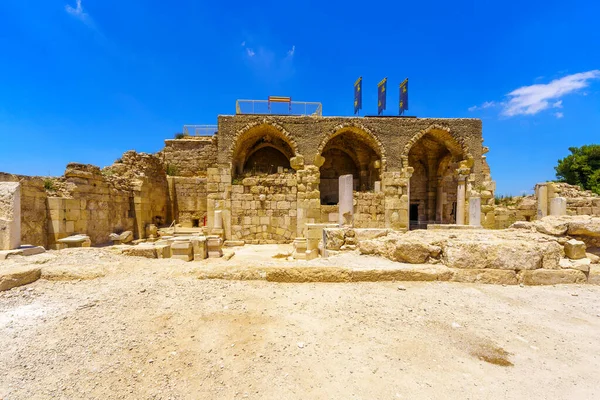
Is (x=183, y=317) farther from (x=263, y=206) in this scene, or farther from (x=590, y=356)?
(x=263, y=206)

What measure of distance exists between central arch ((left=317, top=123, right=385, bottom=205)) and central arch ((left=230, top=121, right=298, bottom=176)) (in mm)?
2574

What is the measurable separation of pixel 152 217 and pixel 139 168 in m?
2.76

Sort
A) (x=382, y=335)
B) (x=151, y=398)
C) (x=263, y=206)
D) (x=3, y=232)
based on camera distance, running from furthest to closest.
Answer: (x=263, y=206) → (x=3, y=232) → (x=382, y=335) → (x=151, y=398)

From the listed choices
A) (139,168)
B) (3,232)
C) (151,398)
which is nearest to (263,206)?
(139,168)

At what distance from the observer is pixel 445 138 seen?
14.8m

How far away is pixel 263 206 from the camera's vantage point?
13219 mm

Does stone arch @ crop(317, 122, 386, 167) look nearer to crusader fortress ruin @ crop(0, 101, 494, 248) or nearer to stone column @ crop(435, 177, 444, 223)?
crusader fortress ruin @ crop(0, 101, 494, 248)

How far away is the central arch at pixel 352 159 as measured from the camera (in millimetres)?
14457

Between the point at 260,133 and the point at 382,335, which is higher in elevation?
the point at 260,133

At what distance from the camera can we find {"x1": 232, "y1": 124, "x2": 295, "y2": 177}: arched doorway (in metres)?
14.0

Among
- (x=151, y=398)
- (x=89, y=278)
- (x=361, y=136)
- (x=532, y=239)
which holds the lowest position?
(x=151, y=398)

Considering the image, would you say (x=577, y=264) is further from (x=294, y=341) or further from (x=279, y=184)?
(x=279, y=184)

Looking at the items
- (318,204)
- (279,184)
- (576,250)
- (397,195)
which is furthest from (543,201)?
(279,184)

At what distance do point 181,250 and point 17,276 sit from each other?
4.51 metres
